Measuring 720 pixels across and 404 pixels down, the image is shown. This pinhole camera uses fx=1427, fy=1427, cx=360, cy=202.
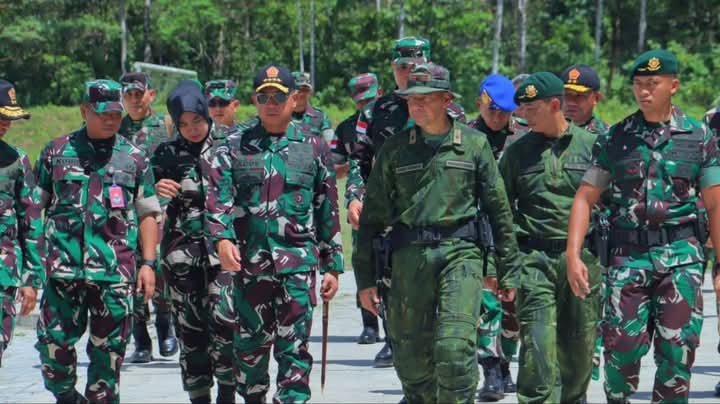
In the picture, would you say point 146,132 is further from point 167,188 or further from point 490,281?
point 490,281

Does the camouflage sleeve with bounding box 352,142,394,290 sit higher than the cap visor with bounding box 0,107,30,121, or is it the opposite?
the cap visor with bounding box 0,107,30,121

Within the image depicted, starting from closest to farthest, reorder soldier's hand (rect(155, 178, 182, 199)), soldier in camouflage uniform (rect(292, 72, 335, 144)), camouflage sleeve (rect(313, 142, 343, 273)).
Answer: camouflage sleeve (rect(313, 142, 343, 273))
soldier's hand (rect(155, 178, 182, 199))
soldier in camouflage uniform (rect(292, 72, 335, 144))

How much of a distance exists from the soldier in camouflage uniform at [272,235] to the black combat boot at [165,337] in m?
3.99

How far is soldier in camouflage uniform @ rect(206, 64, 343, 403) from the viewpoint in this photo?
8.65 m

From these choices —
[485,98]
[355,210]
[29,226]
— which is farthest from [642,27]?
[29,226]

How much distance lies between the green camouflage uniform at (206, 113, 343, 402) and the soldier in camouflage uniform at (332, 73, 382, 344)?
9.21 feet

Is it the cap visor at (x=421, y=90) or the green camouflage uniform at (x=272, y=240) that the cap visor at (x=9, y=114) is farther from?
the cap visor at (x=421, y=90)

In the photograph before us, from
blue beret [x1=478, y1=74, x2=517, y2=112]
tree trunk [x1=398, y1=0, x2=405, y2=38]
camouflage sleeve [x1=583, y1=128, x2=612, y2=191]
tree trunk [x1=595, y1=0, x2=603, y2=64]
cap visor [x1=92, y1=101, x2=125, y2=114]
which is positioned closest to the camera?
camouflage sleeve [x1=583, y1=128, x2=612, y2=191]

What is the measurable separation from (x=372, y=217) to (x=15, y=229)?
2296 millimetres

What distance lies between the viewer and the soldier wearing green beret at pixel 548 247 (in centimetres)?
820

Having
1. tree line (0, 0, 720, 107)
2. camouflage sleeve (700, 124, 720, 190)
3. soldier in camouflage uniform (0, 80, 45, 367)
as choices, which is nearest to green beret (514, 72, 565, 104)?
camouflage sleeve (700, 124, 720, 190)

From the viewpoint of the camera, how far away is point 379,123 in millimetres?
9938

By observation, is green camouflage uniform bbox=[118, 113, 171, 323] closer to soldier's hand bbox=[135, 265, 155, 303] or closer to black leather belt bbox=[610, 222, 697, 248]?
soldier's hand bbox=[135, 265, 155, 303]

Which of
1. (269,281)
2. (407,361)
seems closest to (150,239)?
(269,281)
